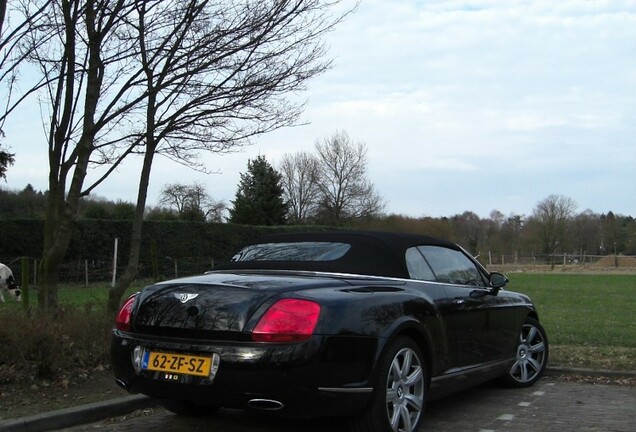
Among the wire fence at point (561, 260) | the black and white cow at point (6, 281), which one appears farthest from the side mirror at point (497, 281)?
the wire fence at point (561, 260)

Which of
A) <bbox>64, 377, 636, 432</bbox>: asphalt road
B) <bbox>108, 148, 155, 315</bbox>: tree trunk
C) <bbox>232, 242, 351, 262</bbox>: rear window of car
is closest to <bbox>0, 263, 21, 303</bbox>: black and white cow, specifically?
<bbox>108, 148, 155, 315</bbox>: tree trunk

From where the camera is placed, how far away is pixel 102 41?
24.4 ft

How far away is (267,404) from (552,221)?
6855 cm

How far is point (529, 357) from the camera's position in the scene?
268 inches

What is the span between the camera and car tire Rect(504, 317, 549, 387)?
6574 millimetres

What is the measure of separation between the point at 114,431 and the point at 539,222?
68282 mm

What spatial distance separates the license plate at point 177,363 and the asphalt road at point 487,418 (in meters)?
0.90

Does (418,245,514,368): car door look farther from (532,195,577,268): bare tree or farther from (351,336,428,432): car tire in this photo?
(532,195,577,268): bare tree

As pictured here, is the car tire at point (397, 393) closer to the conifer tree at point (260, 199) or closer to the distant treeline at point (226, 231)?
the distant treeline at point (226, 231)

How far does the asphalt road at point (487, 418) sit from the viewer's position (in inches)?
197

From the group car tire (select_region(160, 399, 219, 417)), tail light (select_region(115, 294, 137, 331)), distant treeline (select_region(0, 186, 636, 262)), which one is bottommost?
car tire (select_region(160, 399, 219, 417))

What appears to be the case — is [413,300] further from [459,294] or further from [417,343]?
[459,294]

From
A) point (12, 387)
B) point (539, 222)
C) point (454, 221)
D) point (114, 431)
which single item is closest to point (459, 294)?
point (114, 431)

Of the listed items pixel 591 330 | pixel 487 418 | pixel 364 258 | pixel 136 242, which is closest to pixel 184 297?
pixel 364 258
